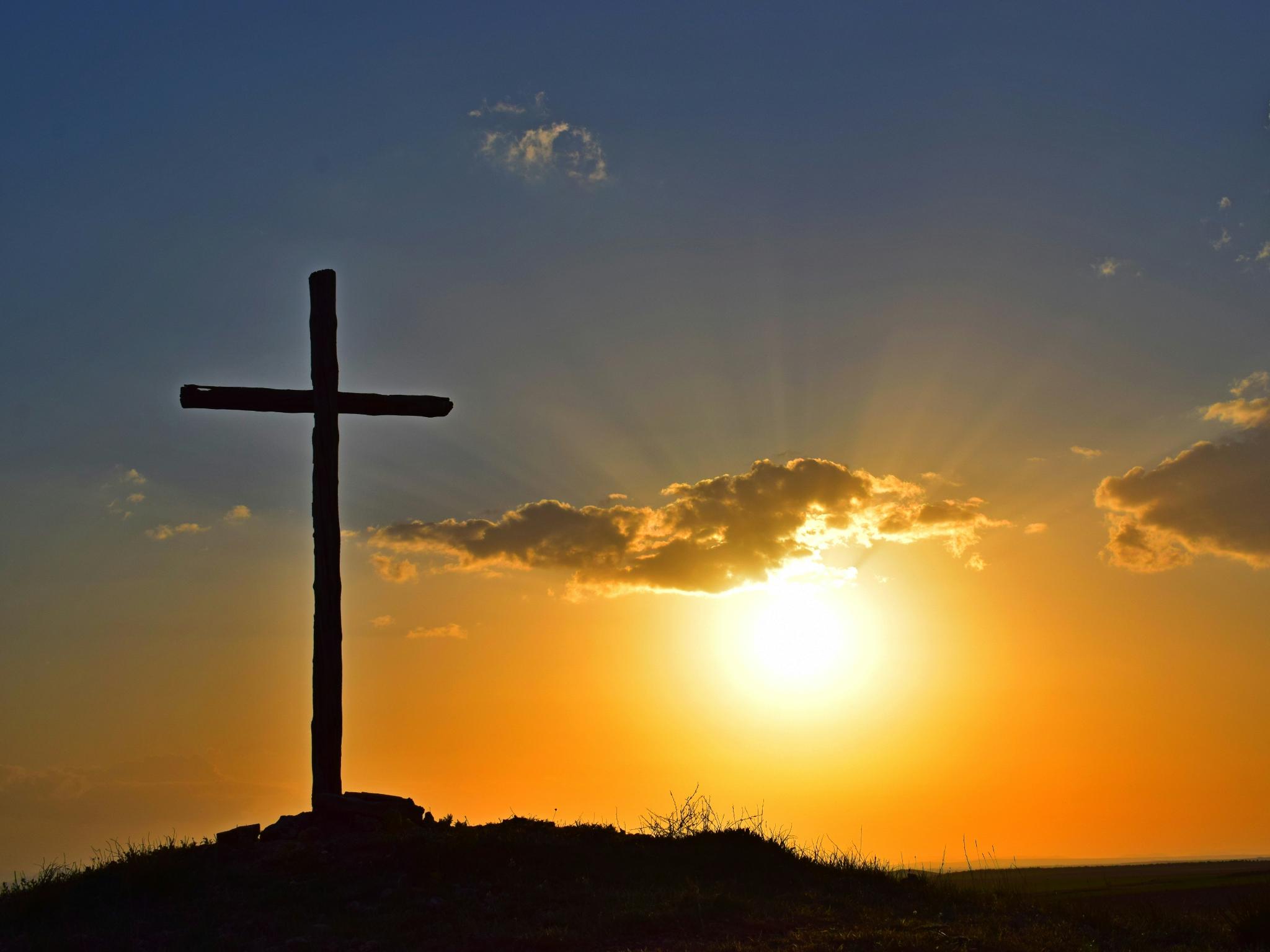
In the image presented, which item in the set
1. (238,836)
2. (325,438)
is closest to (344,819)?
(238,836)

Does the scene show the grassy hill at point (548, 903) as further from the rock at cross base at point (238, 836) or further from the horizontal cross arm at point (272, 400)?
the horizontal cross arm at point (272, 400)

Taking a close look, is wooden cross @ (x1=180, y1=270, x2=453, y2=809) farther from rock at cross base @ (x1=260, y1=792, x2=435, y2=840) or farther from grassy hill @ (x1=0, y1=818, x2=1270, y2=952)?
grassy hill @ (x1=0, y1=818, x2=1270, y2=952)

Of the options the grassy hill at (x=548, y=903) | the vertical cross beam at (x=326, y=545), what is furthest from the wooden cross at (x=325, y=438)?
the grassy hill at (x=548, y=903)

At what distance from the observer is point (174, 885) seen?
12922mm

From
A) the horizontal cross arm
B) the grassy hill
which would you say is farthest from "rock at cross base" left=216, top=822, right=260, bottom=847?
the horizontal cross arm

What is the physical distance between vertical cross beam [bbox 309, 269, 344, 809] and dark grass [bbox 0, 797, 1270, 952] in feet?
4.98

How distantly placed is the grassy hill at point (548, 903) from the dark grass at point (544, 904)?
30mm

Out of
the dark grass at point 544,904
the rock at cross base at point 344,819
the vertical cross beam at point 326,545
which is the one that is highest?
the vertical cross beam at point 326,545

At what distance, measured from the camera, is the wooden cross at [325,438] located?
15.5m

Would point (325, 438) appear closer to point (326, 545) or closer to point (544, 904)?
point (326, 545)

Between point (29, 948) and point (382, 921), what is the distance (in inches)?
139

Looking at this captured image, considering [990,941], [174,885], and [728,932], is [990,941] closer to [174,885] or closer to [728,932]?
[728,932]

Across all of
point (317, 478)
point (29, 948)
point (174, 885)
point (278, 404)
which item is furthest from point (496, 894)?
point (278, 404)

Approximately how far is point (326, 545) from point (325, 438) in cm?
170
